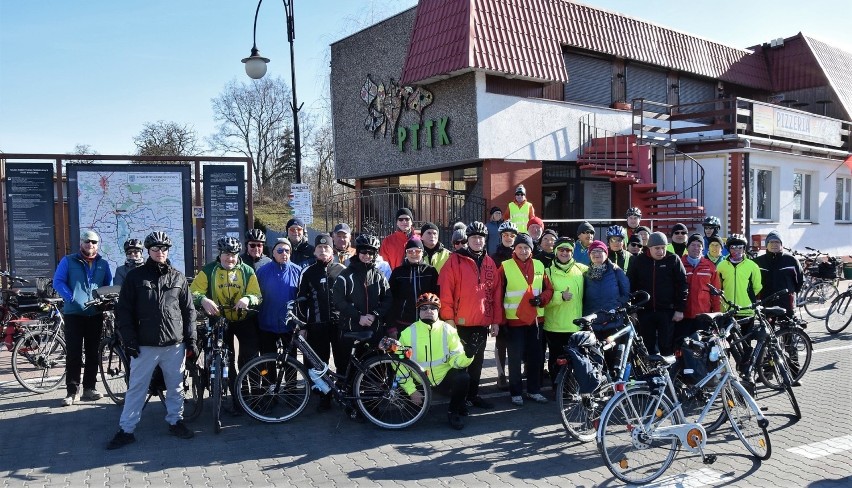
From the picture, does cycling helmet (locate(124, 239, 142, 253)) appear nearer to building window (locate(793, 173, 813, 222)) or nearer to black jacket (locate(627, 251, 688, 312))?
black jacket (locate(627, 251, 688, 312))

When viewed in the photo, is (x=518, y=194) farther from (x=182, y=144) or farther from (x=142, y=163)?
(x=182, y=144)

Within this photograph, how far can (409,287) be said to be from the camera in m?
6.59

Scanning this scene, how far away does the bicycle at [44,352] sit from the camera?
7.33 m

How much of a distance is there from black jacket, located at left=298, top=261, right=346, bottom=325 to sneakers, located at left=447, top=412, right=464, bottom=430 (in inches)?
60.2

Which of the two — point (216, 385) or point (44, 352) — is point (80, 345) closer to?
point (44, 352)

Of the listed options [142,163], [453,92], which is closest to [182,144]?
[453,92]

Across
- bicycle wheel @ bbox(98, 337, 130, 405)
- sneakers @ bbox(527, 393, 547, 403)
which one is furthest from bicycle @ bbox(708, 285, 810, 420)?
bicycle wheel @ bbox(98, 337, 130, 405)

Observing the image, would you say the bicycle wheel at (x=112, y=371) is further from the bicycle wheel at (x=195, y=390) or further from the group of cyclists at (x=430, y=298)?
the bicycle wheel at (x=195, y=390)

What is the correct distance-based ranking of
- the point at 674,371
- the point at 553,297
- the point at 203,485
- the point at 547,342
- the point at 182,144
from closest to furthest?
the point at 203,485 < the point at 674,371 < the point at 553,297 < the point at 547,342 < the point at 182,144

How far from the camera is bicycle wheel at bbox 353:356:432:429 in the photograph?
595 cm

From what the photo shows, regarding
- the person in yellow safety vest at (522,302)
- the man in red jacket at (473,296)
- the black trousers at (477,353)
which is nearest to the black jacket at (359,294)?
the man in red jacket at (473,296)

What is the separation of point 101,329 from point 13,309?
1.79 meters

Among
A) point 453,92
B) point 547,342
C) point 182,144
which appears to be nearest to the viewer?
point 547,342

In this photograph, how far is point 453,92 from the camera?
625 inches
